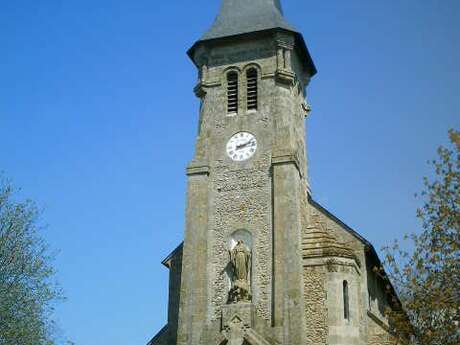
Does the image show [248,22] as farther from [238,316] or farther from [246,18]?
[238,316]

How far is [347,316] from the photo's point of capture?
78.8ft

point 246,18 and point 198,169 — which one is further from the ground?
point 246,18

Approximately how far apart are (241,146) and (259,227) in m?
3.50

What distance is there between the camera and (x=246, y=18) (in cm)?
2897

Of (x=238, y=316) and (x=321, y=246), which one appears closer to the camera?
(x=238, y=316)

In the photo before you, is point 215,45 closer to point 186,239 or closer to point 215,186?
point 215,186

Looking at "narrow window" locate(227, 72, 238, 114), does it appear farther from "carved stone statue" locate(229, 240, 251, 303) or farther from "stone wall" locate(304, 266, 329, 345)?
"stone wall" locate(304, 266, 329, 345)

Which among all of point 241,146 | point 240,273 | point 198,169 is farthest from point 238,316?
point 241,146

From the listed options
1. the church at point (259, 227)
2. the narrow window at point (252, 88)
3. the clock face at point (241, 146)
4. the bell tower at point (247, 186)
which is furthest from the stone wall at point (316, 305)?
the narrow window at point (252, 88)

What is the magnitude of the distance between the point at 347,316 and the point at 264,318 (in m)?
3.00

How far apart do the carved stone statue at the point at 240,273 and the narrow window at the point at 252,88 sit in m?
5.85

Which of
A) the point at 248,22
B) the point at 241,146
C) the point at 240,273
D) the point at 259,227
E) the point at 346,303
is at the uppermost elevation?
the point at 248,22

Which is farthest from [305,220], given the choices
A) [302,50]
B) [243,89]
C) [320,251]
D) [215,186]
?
[302,50]

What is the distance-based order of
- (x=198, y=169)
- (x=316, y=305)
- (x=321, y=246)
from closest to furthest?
(x=316, y=305) < (x=321, y=246) < (x=198, y=169)
